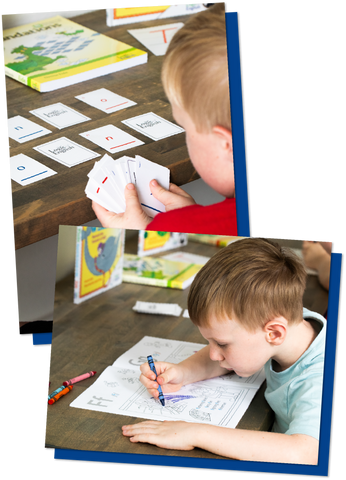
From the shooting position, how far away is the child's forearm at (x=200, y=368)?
1850 millimetres

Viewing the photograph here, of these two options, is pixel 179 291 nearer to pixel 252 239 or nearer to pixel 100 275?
pixel 100 275

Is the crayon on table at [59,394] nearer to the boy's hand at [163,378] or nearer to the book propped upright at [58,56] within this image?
the boy's hand at [163,378]

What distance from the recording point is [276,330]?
167cm

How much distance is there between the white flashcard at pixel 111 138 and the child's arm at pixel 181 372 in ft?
1.86

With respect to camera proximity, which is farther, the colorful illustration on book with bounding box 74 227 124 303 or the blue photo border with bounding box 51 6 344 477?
the colorful illustration on book with bounding box 74 227 124 303

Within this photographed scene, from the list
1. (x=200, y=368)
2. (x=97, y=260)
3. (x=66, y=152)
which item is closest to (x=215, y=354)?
(x=200, y=368)

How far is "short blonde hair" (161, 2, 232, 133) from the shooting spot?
169 cm

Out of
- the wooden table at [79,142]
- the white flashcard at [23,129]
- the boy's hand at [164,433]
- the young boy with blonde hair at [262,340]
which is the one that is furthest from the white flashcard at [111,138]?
the boy's hand at [164,433]

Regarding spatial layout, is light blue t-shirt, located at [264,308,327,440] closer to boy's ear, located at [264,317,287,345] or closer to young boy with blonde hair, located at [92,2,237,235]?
boy's ear, located at [264,317,287,345]

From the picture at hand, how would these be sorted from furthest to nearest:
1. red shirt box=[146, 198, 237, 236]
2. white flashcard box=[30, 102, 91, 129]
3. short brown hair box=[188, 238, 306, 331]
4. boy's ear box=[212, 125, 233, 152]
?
white flashcard box=[30, 102, 91, 129]
red shirt box=[146, 198, 237, 236]
boy's ear box=[212, 125, 233, 152]
short brown hair box=[188, 238, 306, 331]

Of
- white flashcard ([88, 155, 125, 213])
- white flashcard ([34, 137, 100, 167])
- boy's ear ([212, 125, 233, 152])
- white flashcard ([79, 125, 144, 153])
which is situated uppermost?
boy's ear ([212, 125, 233, 152])

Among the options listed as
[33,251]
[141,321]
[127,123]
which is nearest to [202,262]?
[141,321]

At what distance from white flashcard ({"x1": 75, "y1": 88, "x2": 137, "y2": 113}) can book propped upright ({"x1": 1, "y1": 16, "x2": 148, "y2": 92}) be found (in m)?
0.05

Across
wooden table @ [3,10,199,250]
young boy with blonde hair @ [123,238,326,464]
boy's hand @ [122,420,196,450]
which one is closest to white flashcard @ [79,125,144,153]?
wooden table @ [3,10,199,250]
